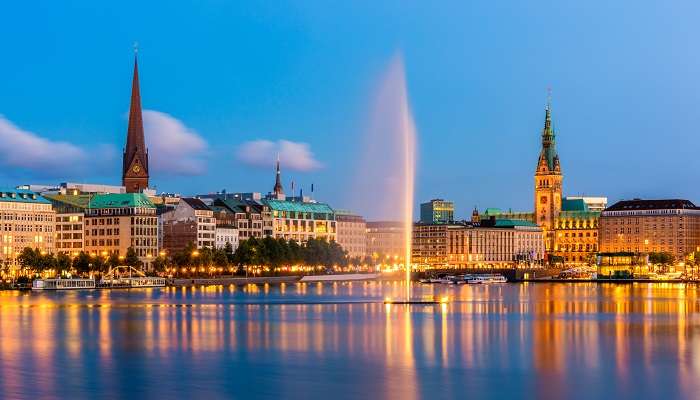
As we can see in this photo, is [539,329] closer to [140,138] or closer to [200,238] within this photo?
[200,238]

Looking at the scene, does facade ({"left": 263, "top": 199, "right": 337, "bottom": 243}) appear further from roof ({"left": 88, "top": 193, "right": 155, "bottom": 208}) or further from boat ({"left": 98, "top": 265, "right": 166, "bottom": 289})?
boat ({"left": 98, "top": 265, "right": 166, "bottom": 289})

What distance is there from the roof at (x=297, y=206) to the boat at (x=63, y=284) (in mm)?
51154

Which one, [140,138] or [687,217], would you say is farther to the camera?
[687,217]

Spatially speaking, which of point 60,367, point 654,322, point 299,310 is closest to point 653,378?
point 60,367

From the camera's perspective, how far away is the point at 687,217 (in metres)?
179

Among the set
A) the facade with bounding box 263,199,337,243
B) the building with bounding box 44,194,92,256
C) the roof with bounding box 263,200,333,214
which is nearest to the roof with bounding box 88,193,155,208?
the building with bounding box 44,194,92,256

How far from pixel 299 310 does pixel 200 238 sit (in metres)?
69.6

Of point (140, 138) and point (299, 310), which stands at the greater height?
point (140, 138)

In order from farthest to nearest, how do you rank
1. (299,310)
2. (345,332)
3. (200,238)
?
1. (200,238)
2. (299,310)
3. (345,332)

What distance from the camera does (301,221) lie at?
168 meters

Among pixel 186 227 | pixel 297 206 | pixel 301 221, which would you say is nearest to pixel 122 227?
pixel 186 227

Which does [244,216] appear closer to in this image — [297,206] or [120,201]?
[297,206]

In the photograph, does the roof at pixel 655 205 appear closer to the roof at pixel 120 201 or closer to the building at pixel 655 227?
the building at pixel 655 227

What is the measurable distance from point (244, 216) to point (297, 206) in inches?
563
